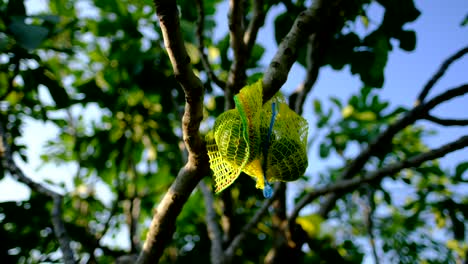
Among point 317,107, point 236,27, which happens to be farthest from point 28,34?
point 317,107

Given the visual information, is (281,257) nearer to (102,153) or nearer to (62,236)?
(62,236)

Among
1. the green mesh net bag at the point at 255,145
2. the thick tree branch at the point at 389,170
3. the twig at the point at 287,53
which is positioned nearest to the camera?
the green mesh net bag at the point at 255,145

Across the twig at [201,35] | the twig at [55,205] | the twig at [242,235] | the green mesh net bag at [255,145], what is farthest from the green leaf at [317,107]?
the twig at [55,205]

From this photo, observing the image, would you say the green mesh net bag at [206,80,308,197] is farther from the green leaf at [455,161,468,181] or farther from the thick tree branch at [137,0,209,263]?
the green leaf at [455,161,468,181]

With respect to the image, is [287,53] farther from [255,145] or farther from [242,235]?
[242,235]

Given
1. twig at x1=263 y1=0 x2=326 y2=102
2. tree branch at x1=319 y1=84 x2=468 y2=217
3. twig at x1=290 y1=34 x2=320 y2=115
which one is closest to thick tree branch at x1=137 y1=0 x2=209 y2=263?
twig at x1=263 y1=0 x2=326 y2=102

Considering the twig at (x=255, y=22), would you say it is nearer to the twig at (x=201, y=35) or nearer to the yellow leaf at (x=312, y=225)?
the twig at (x=201, y=35)

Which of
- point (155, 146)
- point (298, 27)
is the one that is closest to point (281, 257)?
point (298, 27)
